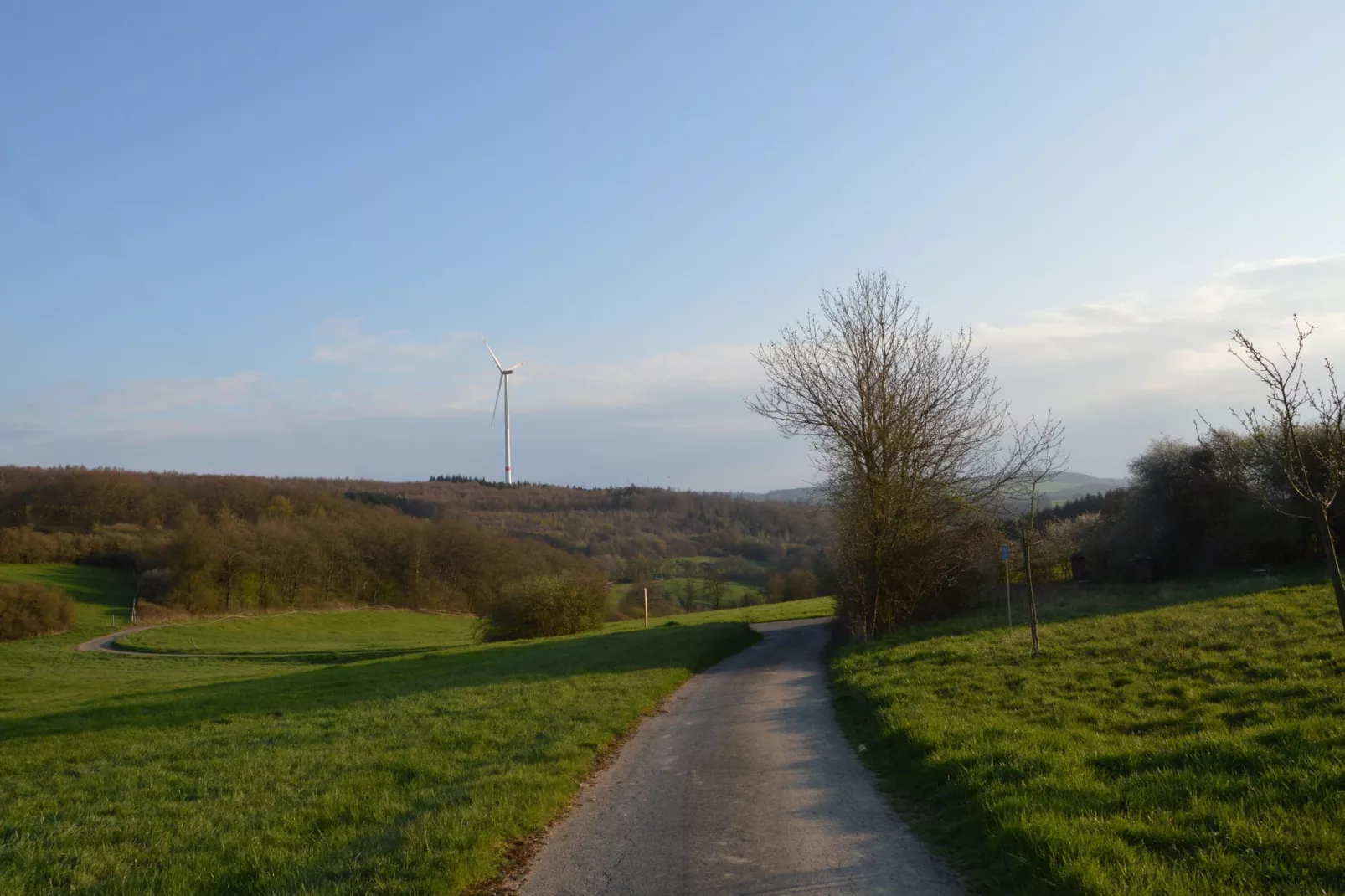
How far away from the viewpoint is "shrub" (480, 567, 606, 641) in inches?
1906

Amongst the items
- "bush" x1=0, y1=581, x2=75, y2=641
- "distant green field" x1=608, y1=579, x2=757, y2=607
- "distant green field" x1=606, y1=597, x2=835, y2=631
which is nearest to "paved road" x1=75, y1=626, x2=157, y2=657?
"bush" x1=0, y1=581, x2=75, y2=641

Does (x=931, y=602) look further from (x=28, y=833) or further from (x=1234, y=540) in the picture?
(x=28, y=833)

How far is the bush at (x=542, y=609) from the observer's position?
48406 mm

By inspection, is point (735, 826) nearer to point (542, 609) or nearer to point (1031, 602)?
point (1031, 602)

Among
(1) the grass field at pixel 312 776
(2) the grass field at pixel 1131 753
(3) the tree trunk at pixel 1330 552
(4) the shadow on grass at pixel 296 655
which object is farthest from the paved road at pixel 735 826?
(4) the shadow on grass at pixel 296 655

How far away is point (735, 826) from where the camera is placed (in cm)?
726

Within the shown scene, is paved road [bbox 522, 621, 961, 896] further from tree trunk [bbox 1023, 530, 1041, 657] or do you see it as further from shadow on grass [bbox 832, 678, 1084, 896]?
tree trunk [bbox 1023, 530, 1041, 657]

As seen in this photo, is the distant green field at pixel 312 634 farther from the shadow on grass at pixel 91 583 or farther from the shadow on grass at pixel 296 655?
the shadow on grass at pixel 91 583

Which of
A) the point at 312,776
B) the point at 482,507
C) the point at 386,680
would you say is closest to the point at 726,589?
the point at 386,680

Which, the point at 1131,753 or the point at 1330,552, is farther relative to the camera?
the point at 1330,552

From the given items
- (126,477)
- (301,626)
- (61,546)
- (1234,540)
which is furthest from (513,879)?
(126,477)

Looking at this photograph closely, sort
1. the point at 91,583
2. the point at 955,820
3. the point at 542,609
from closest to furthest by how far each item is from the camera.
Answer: the point at 955,820, the point at 542,609, the point at 91,583

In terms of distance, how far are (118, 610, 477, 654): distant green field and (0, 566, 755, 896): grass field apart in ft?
101

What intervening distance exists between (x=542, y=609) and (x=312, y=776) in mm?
38555
